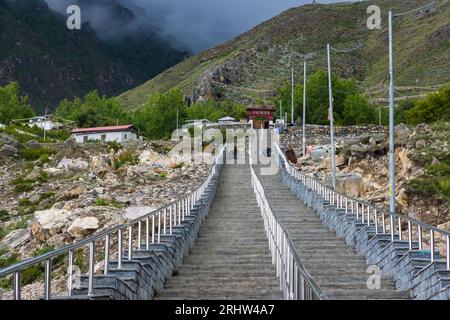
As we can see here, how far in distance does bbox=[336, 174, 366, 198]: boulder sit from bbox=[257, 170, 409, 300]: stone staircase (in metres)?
7.63

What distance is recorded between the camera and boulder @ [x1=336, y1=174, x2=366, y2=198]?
32344 millimetres

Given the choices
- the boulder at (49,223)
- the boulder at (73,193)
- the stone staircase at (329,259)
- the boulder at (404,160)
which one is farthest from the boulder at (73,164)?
the stone staircase at (329,259)

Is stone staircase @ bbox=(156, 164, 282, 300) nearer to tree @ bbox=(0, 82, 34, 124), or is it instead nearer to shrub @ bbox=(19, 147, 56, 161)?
shrub @ bbox=(19, 147, 56, 161)

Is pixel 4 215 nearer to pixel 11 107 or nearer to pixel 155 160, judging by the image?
pixel 155 160

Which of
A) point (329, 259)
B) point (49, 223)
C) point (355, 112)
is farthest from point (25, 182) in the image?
point (355, 112)

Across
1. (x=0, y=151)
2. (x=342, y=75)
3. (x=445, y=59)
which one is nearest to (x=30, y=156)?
(x=0, y=151)

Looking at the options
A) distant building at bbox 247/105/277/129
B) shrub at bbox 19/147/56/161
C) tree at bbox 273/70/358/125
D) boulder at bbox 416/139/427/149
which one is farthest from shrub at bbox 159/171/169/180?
tree at bbox 273/70/358/125

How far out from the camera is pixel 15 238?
28562 mm

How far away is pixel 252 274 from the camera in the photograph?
42.9 feet

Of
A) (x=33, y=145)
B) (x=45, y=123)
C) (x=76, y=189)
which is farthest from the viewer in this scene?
(x=45, y=123)

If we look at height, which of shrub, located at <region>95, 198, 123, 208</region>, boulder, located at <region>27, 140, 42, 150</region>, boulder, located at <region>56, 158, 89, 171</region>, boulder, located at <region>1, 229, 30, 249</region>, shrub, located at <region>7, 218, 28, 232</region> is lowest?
boulder, located at <region>1, 229, 30, 249</region>

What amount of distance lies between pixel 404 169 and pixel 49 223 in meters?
19.1
